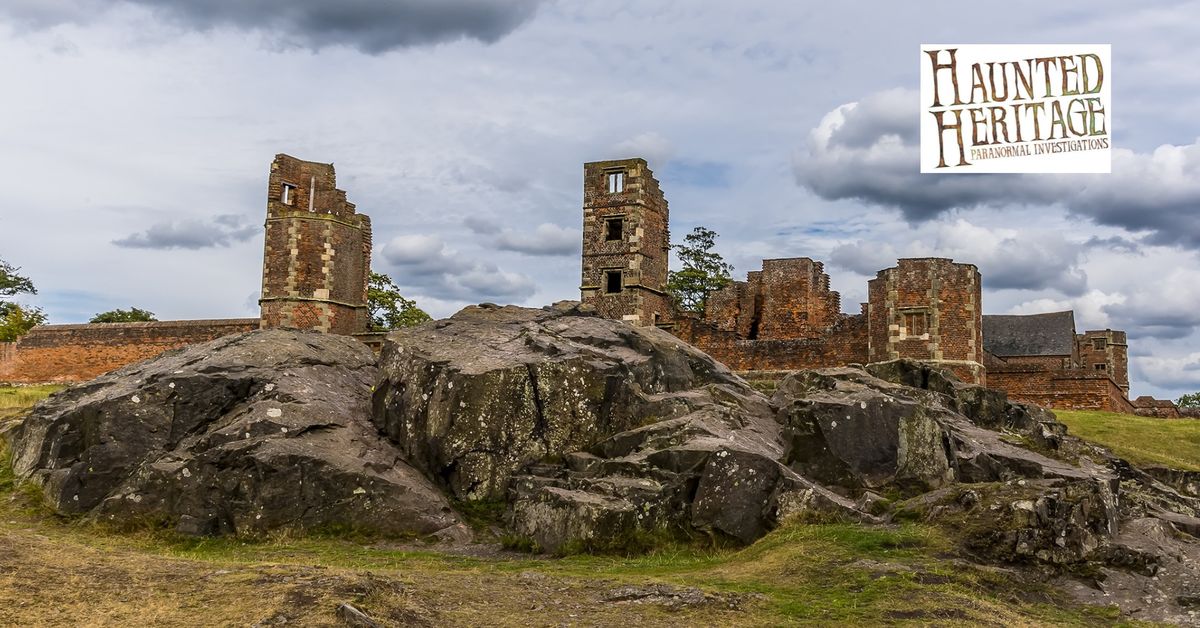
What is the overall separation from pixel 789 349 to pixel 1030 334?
26.1 metres

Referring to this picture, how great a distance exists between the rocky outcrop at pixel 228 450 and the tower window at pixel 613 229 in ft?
98.2

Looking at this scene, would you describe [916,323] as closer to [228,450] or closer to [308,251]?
[308,251]

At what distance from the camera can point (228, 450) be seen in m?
17.7

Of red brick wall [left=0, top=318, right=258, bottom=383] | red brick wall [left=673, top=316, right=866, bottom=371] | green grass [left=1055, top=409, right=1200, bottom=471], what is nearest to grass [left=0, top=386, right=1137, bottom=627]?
green grass [left=1055, top=409, right=1200, bottom=471]

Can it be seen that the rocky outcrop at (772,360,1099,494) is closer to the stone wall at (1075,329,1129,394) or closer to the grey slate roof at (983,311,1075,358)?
the grey slate roof at (983,311,1075,358)

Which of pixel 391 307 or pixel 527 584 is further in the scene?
pixel 391 307

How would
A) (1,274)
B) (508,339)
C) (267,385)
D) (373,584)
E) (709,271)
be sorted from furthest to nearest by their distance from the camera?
(1,274), (709,271), (508,339), (267,385), (373,584)

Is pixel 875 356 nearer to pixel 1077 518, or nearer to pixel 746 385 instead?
pixel 746 385

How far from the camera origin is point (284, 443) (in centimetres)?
1784

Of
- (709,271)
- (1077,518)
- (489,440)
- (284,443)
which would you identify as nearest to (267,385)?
(284,443)

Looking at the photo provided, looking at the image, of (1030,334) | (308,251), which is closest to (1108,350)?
(1030,334)

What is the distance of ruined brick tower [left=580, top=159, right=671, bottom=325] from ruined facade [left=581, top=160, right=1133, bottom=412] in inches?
2.3

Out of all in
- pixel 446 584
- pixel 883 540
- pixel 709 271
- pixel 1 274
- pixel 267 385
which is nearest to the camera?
pixel 446 584

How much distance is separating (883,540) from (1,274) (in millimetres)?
83204
